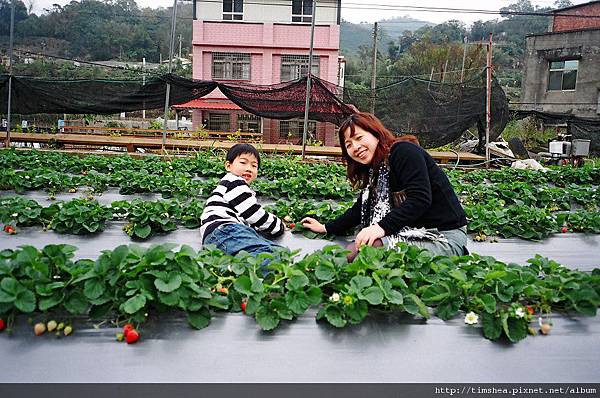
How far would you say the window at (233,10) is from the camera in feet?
68.4

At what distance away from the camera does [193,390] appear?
5.64 ft

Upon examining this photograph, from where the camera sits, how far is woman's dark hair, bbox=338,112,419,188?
299 cm

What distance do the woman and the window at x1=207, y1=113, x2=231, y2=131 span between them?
53.9ft

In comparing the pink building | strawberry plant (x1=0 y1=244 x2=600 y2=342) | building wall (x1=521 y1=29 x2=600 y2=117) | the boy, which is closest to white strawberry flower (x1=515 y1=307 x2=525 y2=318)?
strawberry plant (x1=0 y1=244 x2=600 y2=342)

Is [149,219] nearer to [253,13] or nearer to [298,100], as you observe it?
[298,100]

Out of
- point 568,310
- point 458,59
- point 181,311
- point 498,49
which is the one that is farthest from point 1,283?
point 498,49

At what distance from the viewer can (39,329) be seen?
76.0 inches

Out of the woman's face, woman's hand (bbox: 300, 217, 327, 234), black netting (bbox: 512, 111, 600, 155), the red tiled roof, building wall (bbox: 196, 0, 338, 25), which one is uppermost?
building wall (bbox: 196, 0, 338, 25)

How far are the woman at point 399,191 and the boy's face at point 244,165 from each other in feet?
2.10

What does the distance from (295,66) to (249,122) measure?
2.79 meters

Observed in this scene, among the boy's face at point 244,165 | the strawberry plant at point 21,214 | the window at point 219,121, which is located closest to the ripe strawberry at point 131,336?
the boy's face at point 244,165

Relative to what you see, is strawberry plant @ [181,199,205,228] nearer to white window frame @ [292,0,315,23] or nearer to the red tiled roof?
the red tiled roof

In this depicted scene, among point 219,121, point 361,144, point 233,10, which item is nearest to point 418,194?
point 361,144

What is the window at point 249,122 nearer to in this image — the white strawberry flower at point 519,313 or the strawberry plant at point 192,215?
the strawberry plant at point 192,215
